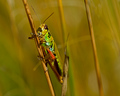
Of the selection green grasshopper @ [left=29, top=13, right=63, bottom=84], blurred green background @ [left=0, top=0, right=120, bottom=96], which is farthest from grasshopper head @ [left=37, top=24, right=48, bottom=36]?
blurred green background @ [left=0, top=0, right=120, bottom=96]

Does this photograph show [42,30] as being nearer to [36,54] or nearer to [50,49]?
[50,49]

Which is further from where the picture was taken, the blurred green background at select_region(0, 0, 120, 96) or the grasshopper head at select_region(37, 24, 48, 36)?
the blurred green background at select_region(0, 0, 120, 96)

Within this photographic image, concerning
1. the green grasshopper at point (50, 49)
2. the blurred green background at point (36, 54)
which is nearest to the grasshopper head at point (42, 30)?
the green grasshopper at point (50, 49)

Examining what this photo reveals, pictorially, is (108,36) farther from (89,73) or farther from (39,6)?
(39,6)

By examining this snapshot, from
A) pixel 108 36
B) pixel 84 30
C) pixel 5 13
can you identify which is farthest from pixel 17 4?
pixel 108 36

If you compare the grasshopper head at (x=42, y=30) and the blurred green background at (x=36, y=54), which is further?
the blurred green background at (x=36, y=54)

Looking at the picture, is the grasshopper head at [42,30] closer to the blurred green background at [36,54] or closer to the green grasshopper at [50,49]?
the green grasshopper at [50,49]

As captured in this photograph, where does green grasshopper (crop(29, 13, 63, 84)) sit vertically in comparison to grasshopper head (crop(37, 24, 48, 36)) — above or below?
Answer: below

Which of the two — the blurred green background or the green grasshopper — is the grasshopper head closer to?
the green grasshopper
